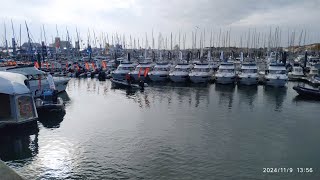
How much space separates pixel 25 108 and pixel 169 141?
11686mm

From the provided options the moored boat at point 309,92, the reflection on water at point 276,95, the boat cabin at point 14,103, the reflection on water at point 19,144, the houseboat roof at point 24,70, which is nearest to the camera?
the reflection on water at point 19,144

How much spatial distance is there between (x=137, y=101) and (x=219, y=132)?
15.9 m

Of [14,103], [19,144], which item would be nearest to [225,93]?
[14,103]

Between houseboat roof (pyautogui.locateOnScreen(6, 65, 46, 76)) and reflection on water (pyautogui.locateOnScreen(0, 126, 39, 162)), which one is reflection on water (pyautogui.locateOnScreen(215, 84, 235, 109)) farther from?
houseboat roof (pyautogui.locateOnScreen(6, 65, 46, 76))

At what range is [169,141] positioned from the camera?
68.1ft

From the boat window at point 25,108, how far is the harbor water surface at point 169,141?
4.08 ft

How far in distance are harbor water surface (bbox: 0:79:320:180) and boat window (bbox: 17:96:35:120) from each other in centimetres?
124

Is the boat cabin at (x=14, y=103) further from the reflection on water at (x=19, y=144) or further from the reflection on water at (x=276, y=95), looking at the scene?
the reflection on water at (x=276, y=95)

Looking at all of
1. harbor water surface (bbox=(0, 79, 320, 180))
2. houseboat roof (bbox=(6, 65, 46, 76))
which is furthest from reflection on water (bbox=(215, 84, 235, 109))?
houseboat roof (bbox=(6, 65, 46, 76))

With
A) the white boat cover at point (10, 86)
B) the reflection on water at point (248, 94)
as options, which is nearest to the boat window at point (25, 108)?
the white boat cover at point (10, 86)

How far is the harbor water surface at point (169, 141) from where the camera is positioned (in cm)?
1614

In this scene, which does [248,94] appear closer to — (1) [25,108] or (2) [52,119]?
(2) [52,119]

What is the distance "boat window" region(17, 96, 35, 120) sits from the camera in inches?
902

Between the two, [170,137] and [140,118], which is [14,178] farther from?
[140,118]
